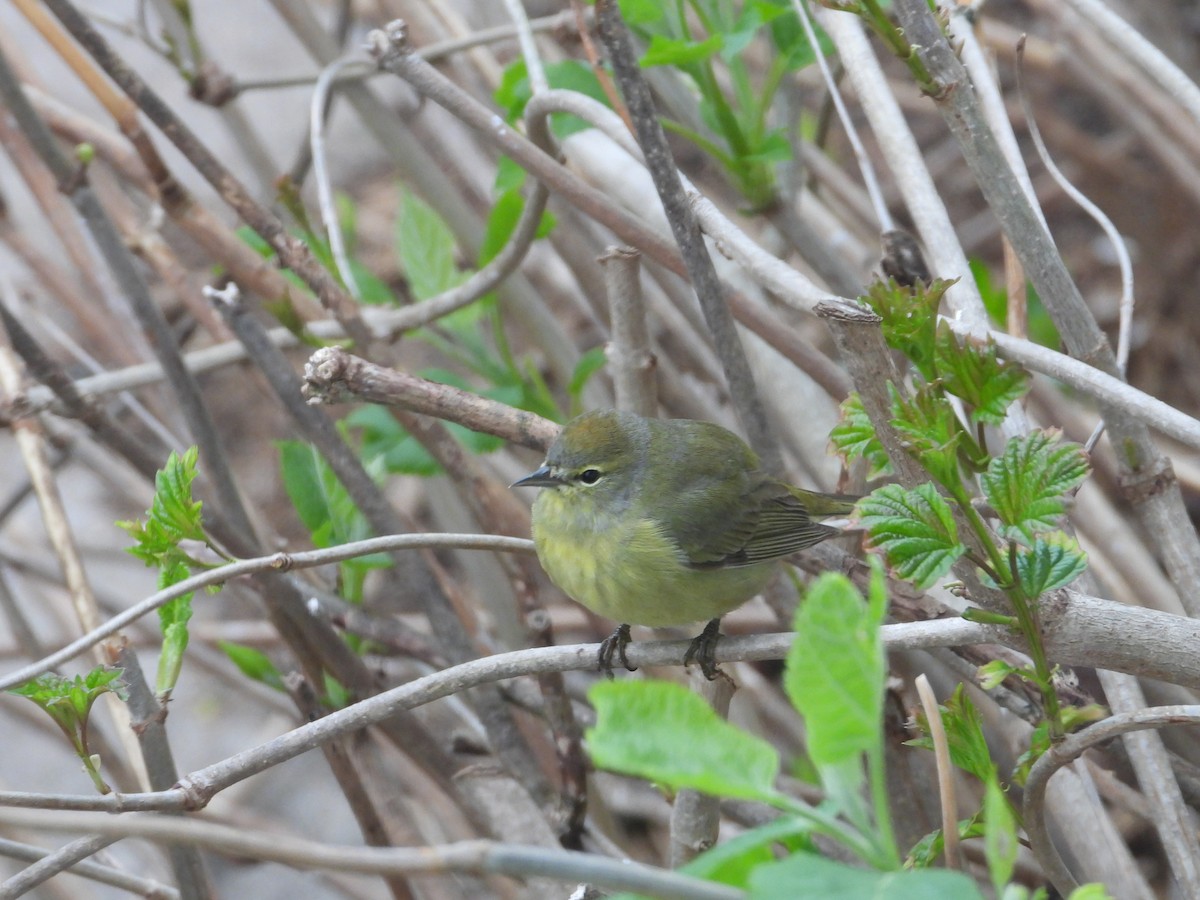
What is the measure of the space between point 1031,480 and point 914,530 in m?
0.17

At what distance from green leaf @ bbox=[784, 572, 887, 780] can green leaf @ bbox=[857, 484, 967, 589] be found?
0.43 meters

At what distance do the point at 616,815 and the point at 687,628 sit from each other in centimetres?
70

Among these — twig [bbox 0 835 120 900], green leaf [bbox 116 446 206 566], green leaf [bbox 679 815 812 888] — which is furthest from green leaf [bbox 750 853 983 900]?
green leaf [bbox 116 446 206 566]

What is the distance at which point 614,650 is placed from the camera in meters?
2.42

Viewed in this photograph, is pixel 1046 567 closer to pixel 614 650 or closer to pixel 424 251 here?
pixel 614 650

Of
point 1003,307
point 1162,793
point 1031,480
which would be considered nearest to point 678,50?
point 1031,480

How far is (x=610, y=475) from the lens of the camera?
112 inches

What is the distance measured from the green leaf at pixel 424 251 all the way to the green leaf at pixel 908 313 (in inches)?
Result: 70.1

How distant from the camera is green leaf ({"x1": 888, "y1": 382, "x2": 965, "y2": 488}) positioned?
1400 millimetres

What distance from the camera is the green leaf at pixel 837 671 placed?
975 millimetres

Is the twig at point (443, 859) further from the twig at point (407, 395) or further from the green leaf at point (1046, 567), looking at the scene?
the twig at point (407, 395)

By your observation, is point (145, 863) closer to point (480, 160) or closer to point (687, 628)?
point (687, 628)

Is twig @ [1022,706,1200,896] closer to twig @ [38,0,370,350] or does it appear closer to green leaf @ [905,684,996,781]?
green leaf @ [905,684,996,781]

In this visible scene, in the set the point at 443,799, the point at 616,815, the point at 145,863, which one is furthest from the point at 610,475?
the point at 145,863
